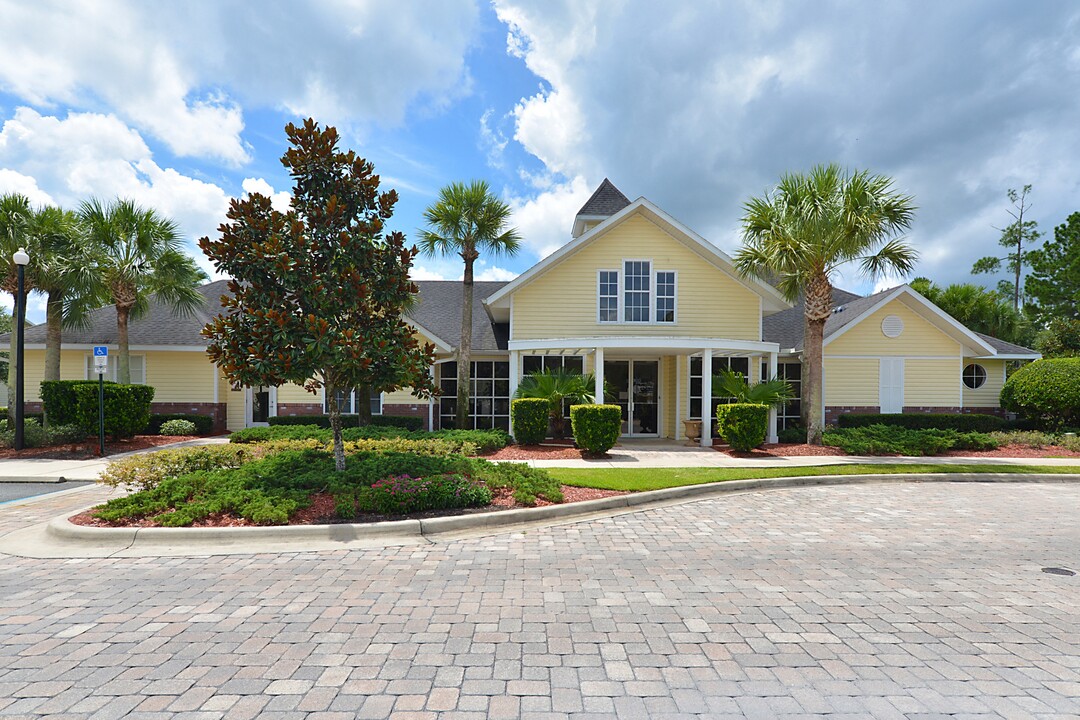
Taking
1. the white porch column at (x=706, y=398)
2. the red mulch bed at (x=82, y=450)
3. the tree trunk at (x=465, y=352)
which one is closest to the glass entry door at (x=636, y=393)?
the white porch column at (x=706, y=398)

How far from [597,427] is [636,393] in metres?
5.53

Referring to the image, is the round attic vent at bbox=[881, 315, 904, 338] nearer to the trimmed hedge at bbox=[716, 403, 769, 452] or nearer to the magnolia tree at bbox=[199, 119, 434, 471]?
the trimmed hedge at bbox=[716, 403, 769, 452]

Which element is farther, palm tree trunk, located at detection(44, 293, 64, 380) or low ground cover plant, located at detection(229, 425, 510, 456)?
palm tree trunk, located at detection(44, 293, 64, 380)

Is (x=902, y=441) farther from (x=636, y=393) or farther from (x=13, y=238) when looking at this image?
(x=13, y=238)

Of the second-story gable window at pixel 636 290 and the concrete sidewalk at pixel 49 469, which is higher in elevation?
the second-story gable window at pixel 636 290

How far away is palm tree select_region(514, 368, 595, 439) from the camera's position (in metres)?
15.3

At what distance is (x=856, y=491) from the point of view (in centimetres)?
1053

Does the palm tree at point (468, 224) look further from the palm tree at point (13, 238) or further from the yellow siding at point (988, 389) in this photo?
the yellow siding at point (988, 389)

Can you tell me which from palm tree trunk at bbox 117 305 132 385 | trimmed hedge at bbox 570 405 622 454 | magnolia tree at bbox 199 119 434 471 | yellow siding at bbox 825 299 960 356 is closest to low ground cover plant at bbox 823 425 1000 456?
yellow siding at bbox 825 299 960 356

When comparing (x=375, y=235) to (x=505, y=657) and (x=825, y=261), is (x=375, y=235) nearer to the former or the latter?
(x=505, y=657)

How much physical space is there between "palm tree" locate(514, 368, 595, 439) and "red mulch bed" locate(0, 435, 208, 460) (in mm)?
10849

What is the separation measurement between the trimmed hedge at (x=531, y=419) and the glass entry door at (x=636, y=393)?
3896 millimetres

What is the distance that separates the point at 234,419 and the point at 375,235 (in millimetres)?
14914

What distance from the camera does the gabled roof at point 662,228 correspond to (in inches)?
679
